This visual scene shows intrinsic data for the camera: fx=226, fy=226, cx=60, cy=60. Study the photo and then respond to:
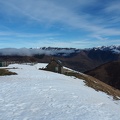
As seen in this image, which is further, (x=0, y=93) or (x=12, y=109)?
(x=0, y=93)

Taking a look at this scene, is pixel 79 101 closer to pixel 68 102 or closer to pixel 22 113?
pixel 68 102

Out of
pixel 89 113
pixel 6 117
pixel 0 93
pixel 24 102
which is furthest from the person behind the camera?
pixel 0 93

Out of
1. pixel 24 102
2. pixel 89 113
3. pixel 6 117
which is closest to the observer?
pixel 6 117

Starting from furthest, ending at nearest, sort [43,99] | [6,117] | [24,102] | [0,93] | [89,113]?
[0,93] → [43,99] → [24,102] → [89,113] → [6,117]

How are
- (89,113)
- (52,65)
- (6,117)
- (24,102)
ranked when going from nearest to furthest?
(6,117), (89,113), (24,102), (52,65)

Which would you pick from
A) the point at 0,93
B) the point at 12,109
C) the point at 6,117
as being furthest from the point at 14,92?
the point at 6,117

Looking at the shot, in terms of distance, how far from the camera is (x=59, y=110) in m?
17.6

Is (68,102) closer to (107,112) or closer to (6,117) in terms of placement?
(107,112)

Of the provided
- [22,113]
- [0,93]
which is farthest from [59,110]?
[0,93]

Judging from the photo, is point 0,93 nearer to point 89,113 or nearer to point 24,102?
point 24,102

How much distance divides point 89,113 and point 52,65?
5077 centimetres

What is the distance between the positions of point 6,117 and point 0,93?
→ 8.03 meters

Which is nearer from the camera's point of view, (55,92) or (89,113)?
(89,113)

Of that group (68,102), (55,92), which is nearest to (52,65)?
(55,92)
